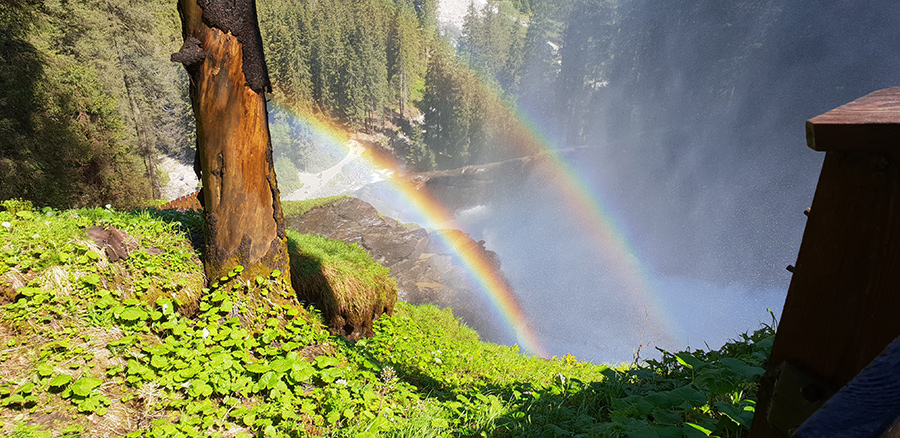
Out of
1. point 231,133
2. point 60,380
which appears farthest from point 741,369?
point 231,133

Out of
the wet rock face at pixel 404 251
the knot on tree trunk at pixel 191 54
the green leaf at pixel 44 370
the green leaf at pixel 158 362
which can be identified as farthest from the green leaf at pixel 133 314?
the wet rock face at pixel 404 251

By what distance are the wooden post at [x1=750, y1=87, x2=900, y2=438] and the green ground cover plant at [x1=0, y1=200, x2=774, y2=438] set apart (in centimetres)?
78

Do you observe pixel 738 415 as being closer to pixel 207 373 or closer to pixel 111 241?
pixel 207 373

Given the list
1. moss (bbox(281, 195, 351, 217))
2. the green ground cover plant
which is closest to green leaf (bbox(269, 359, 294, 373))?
the green ground cover plant

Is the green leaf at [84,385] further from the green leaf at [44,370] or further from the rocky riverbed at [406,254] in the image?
the rocky riverbed at [406,254]

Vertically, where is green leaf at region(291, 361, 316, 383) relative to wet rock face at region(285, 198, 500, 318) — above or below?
below

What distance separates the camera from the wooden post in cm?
68

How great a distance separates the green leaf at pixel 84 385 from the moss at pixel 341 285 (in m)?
2.05

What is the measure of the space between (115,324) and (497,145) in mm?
39634

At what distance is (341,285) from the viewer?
463cm

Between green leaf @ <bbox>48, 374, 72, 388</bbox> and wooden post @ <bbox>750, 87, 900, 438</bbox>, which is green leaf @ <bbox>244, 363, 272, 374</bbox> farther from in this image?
wooden post @ <bbox>750, 87, 900, 438</bbox>

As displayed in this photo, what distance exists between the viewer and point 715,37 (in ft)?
109

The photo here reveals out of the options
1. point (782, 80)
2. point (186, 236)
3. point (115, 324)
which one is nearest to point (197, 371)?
point (115, 324)

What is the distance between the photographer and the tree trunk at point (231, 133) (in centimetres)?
311
